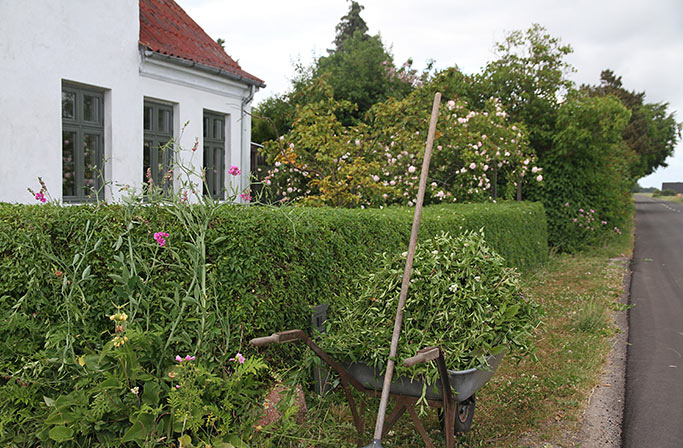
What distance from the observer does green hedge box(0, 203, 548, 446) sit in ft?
9.94

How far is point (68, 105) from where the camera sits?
8.15 meters

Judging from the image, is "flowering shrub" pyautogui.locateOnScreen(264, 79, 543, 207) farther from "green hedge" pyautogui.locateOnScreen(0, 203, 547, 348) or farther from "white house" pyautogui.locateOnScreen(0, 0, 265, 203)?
"green hedge" pyautogui.locateOnScreen(0, 203, 547, 348)

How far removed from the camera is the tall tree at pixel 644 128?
34.3 m

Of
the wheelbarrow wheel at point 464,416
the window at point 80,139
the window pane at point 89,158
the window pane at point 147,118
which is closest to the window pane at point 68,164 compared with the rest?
the window at point 80,139

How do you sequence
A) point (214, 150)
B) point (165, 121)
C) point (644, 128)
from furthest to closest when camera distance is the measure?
1. point (644, 128)
2. point (214, 150)
3. point (165, 121)

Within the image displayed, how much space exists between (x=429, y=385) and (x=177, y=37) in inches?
374

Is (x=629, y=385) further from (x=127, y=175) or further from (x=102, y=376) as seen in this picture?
(x=127, y=175)

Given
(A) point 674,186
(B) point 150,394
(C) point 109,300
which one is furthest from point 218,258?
(A) point 674,186

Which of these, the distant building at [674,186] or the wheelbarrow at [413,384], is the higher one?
the distant building at [674,186]

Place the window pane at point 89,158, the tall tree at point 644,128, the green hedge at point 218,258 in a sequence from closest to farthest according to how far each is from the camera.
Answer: the green hedge at point 218,258
the window pane at point 89,158
the tall tree at point 644,128

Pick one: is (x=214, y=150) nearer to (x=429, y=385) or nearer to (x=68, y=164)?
(x=68, y=164)

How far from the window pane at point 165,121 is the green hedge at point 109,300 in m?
6.50

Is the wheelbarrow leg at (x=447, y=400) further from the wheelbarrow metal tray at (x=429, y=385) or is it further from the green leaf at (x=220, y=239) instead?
the green leaf at (x=220, y=239)

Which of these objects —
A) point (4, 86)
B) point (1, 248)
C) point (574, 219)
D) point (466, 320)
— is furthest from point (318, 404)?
point (574, 219)
